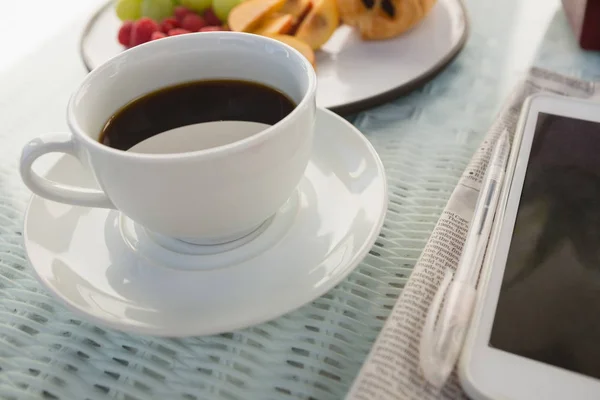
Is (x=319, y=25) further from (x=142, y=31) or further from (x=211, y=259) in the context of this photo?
(x=211, y=259)

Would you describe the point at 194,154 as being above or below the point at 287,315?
above

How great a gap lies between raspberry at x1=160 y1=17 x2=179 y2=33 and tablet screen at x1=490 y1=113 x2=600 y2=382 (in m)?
0.40

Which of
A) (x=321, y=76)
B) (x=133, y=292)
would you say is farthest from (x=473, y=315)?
(x=321, y=76)

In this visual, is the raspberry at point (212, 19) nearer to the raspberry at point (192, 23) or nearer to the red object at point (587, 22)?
the raspberry at point (192, 23)

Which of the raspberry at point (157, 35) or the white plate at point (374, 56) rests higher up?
the raspberry at point (157, 35)

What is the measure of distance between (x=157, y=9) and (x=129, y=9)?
0.03 m

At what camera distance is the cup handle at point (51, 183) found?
325mm

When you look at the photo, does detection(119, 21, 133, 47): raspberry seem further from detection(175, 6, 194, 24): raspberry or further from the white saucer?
the white saucer

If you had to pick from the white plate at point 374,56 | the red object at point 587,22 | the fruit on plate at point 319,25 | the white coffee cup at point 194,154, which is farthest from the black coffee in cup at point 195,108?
the red object at point 587,22

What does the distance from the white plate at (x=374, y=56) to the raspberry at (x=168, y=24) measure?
0.05 metres

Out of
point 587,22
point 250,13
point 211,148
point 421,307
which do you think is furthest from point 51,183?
point 587,22

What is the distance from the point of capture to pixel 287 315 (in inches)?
13.1

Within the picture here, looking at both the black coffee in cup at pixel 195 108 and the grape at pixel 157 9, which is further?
the grape at pixel 157 9

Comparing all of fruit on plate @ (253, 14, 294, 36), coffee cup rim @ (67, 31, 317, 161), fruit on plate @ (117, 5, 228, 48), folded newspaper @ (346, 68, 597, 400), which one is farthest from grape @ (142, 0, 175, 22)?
folded newspaper @ (346, 68, 597, 400)
